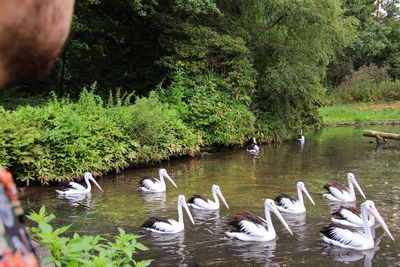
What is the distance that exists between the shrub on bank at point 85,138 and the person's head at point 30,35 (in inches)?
439

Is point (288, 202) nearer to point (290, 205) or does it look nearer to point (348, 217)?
point (290, 205)

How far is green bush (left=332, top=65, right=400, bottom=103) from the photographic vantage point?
38500 millimetres

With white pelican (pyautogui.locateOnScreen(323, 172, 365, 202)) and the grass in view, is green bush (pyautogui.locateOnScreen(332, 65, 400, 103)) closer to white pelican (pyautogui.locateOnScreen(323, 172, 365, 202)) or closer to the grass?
the grass

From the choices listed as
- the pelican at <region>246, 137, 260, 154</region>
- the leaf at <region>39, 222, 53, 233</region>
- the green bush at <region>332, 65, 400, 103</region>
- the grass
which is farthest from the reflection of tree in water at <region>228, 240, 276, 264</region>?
the green bush at <region>332, 65, 400, 103</region>

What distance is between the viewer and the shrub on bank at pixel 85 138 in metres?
11.8

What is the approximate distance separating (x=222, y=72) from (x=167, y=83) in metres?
2.10

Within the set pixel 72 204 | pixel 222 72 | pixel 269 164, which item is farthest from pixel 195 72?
pixel 72 204

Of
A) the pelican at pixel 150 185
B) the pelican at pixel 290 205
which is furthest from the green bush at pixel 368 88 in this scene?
the pelican at pixel 290 205

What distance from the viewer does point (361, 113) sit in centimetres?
3312

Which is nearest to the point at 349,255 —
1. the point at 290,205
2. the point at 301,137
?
the point at 290,205

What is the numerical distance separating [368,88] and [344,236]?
3231 centimetres

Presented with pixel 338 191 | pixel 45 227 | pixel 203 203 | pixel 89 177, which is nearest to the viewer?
pixel 45 227

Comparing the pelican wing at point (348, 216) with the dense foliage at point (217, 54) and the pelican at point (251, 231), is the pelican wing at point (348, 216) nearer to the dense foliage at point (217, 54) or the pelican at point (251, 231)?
the pelican at point (251, 231)

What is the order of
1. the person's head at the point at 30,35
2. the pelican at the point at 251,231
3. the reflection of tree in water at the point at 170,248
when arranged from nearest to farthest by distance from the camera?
the person's head at the point at 30,35
the reflection of tree in water at the point at 170,248
the pelican at the point at 251,231
